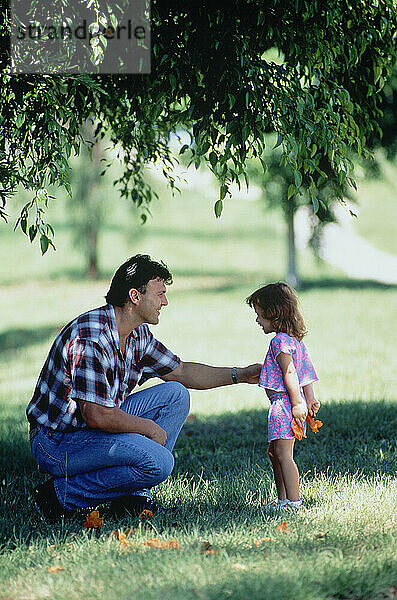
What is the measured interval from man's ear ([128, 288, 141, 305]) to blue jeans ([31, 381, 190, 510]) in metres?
0.71

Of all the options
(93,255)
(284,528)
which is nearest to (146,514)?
(284,528)

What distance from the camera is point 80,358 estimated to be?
4.23m

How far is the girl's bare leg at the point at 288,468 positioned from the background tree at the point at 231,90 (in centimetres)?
137

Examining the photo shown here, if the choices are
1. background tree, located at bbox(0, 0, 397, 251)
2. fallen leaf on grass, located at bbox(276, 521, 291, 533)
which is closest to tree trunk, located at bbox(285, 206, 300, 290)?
background tree, located at bbox(0, 0, 397, 251)

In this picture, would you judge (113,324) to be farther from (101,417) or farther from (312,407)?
(312,407)

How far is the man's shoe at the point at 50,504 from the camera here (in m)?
4.41

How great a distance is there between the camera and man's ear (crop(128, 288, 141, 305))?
14.6 ft

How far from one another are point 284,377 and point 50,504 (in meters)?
1.42

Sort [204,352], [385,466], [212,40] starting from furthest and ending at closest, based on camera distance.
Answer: [204,352]
[385,466]
[212,40]

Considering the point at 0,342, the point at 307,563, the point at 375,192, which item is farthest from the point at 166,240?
the point at 307,563

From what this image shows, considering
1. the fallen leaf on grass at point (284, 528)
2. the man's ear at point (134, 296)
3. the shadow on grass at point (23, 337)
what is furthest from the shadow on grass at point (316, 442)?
the shadow on grass at point (23, 337)

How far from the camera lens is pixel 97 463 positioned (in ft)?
14.2

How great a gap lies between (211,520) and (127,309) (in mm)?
1196

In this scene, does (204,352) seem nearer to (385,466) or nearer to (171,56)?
(385,466)
